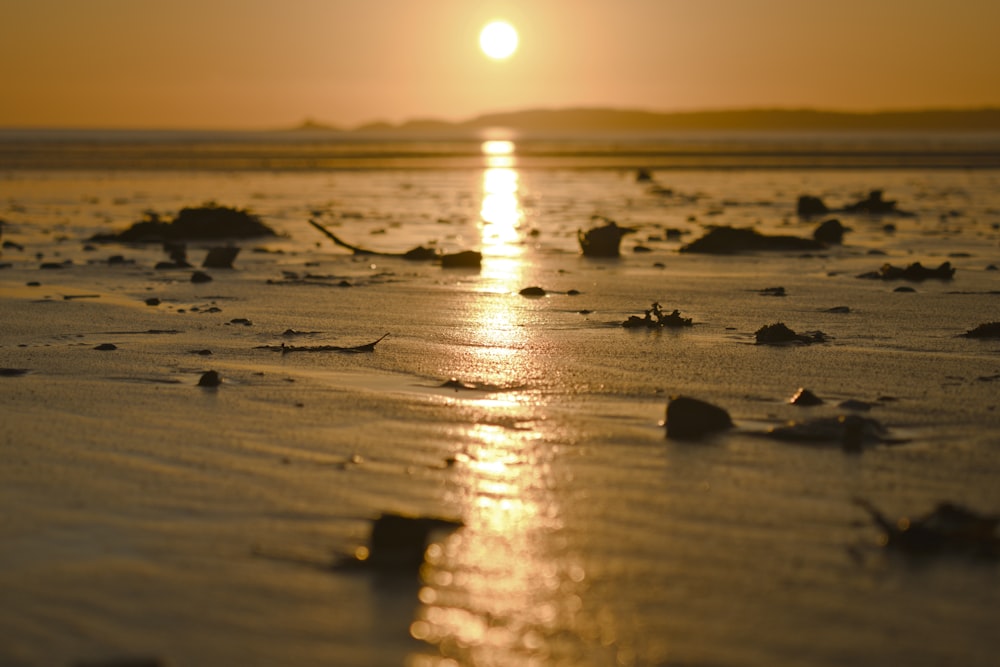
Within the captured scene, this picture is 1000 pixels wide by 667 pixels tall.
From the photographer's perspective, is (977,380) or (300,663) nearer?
(300,663)

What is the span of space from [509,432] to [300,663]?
9.27 feet

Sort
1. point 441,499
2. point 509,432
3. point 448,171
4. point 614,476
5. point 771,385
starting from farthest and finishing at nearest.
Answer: point 448,171 < point 771,385 < point 509,432 < point 614,476 < point 441,499

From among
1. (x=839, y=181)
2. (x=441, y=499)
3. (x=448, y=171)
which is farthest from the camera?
(x=448, y=171)

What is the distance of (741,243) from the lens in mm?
17562

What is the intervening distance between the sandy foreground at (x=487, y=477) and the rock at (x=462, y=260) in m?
2.51

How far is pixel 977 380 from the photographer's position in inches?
298

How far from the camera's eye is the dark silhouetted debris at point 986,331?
9.27 m

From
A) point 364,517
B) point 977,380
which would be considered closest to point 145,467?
point 364,517

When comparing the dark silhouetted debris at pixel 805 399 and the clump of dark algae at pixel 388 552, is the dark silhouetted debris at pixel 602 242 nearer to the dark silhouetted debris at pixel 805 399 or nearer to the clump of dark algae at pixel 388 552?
the dark silhouetted debris at pixel 805 399

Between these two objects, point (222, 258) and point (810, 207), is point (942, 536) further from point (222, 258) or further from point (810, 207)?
point (810, 207)

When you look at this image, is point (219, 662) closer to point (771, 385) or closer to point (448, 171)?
A: point (771, 385)

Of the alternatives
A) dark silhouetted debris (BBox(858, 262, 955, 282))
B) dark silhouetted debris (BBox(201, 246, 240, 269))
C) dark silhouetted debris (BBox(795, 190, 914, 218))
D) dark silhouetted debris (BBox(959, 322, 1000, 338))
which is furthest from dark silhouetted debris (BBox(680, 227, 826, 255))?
dark silhouetted debris (BBox(959, 322, 1000, 338))

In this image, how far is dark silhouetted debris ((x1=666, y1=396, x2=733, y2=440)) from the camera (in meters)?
6.26

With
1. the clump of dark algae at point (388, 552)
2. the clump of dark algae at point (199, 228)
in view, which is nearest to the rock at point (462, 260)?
the clump of dark algae at point (199, 228)
